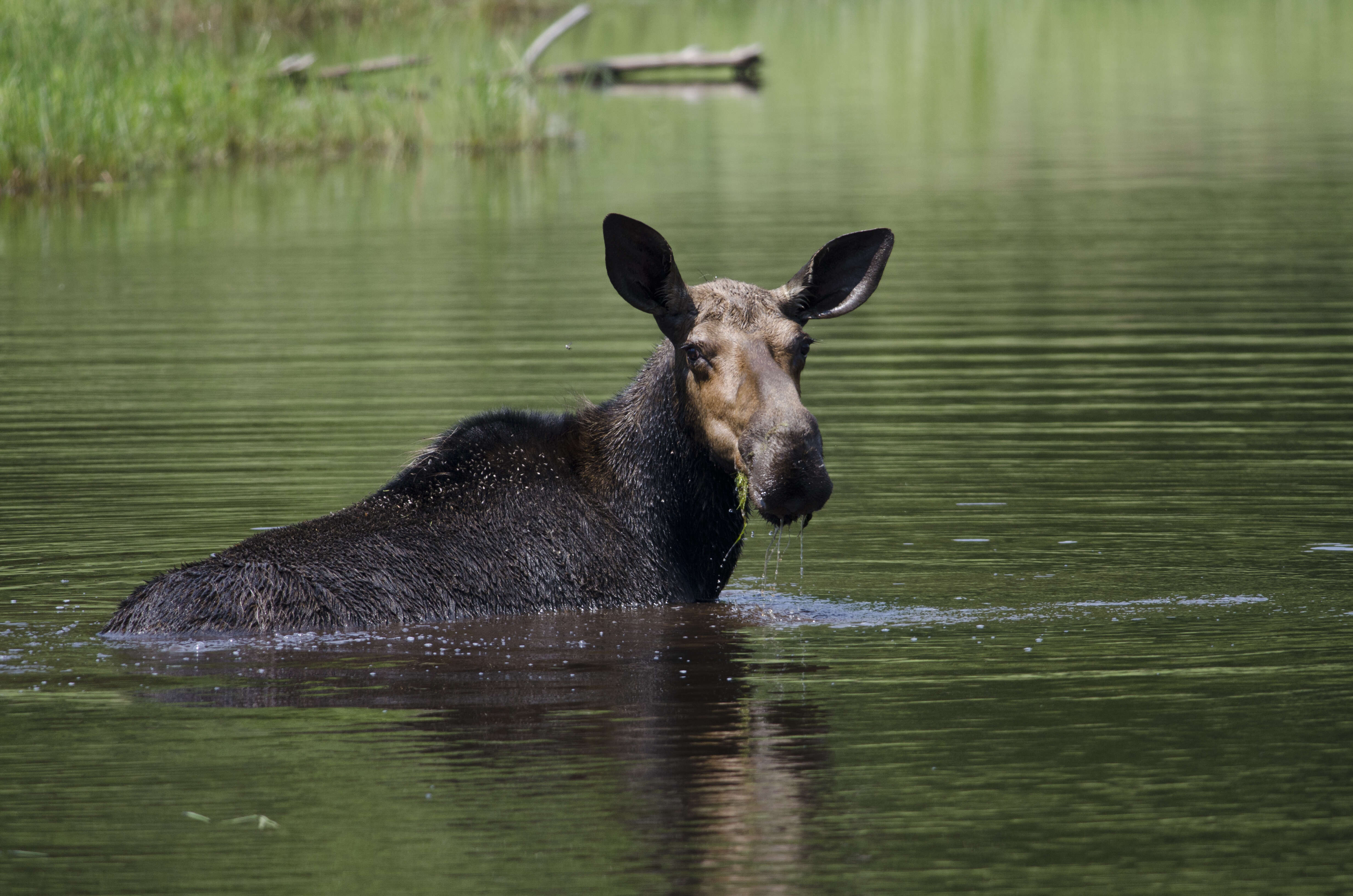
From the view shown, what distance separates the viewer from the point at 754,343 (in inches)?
383

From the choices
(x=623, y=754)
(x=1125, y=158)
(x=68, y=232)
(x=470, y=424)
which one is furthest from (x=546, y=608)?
(x=1125, y=158)

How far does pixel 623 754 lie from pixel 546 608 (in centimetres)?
255

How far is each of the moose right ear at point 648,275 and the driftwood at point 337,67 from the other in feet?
84.8

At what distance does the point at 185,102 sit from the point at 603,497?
24270 mm

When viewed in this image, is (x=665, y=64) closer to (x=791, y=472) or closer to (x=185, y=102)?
(x=185, y=102)

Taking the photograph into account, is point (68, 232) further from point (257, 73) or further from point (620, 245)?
point (620, 245)

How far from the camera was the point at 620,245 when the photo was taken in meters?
9.96

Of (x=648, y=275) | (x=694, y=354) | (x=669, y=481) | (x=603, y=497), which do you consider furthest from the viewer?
(x=603, y=497)

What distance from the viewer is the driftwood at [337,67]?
1442 inches

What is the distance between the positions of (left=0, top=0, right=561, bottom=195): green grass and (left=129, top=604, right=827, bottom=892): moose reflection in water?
838 inches

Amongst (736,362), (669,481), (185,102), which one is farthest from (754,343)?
(185,102)

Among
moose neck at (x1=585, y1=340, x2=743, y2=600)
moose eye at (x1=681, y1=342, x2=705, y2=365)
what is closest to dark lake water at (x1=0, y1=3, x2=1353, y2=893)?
moose neck at (x1=585, y1=340, x2=743, y2=600)

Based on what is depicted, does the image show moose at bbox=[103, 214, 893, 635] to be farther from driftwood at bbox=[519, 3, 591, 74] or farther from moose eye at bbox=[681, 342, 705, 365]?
driftwood at bbox=[519, 3, 591, 74]

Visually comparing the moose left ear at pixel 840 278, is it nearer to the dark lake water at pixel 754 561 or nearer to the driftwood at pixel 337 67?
the dark lake water at pixel 754 561
